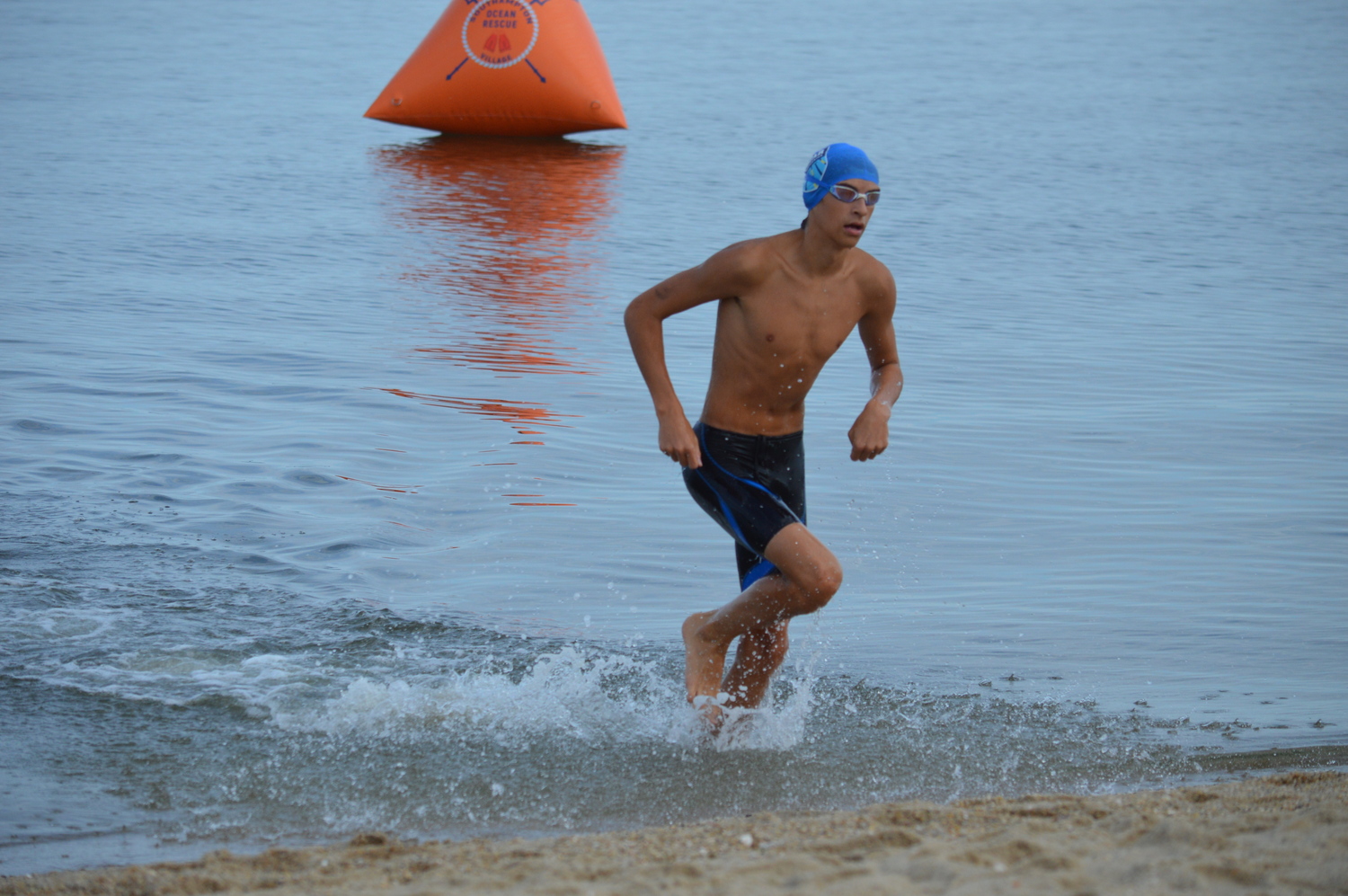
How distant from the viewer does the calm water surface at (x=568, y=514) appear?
4449mm

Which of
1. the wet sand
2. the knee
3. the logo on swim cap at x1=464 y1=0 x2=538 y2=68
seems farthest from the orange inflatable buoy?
the wet sand

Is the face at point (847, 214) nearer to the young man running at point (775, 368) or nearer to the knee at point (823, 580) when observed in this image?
the young man running at point (775, 368)

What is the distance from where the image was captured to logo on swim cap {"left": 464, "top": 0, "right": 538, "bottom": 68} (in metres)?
19.7

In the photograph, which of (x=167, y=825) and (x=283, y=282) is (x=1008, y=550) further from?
(x=283, y=282)

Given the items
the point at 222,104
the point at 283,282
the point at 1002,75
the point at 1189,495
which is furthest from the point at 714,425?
the point at 1002,75

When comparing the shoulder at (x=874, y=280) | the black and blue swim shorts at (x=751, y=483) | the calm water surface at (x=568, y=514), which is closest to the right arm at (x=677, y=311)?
the black and blue swim shorts at (x=751, y=483)

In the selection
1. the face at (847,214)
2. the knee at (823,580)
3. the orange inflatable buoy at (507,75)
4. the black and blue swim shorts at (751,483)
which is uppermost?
the orange inflatable buoy at (507,75)

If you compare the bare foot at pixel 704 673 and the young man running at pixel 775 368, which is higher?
the young man running at pixel 775 368

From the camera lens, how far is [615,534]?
6.77 metres

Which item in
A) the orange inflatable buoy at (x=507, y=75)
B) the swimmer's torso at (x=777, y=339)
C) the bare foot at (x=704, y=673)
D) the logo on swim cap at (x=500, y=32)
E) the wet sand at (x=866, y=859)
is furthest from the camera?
the orange inflatable buoy at (x=507, y=75)

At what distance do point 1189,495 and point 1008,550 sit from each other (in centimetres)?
144

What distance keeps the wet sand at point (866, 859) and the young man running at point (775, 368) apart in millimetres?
849

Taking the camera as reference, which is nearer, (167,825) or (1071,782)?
(167,825)

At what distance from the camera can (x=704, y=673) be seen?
4719mm
